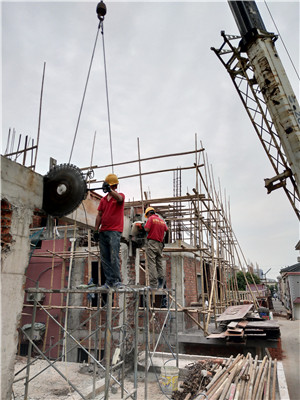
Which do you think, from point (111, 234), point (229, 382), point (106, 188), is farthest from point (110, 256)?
point (229, 382)

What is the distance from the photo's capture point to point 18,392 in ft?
19.7

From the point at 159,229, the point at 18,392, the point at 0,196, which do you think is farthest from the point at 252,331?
the point at 0,196

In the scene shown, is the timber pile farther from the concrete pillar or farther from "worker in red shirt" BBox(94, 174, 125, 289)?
the concrete pillar

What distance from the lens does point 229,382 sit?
5.68m

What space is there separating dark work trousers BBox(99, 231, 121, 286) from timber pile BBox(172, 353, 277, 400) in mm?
2739

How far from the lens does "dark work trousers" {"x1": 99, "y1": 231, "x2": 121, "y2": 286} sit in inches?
204

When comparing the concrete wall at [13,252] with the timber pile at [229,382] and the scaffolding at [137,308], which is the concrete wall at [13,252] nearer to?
the scaffolding at [137,308]

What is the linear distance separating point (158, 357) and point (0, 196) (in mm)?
6951

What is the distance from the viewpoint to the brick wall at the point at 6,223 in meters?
3.91

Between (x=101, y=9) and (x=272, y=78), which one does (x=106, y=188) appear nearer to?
(x=101, y=9)

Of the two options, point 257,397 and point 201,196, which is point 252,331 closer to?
point 257,397

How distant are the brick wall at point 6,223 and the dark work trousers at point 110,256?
176 cm

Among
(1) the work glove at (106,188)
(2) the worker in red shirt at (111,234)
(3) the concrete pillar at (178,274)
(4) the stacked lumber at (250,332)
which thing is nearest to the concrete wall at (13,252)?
(1) the work glove at (106,188)

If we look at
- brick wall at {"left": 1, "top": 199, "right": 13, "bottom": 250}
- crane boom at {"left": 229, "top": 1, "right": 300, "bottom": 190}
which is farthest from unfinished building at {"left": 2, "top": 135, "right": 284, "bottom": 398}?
crane boom at {"left": 229, "top": 1, "right": 300, "bottom": 190}
